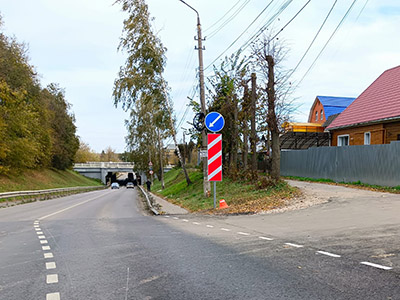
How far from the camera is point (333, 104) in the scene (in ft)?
169

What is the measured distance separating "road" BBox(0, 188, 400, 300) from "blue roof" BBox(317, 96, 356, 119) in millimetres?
43949

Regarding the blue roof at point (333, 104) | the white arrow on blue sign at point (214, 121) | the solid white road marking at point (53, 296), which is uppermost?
the blue roof at point (333, 104)

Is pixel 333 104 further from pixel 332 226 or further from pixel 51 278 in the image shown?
pixel 51 278

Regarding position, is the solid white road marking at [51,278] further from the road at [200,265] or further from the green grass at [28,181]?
the green grass at [28,181]

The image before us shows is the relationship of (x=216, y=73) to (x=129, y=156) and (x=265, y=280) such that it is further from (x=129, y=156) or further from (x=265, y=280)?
(x=129, y=156)

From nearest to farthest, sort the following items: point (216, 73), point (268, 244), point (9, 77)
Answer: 1. point (268, 244)
2. point (216, 73)
3. point (9, 77)

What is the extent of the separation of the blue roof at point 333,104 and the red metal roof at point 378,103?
75.8 ft

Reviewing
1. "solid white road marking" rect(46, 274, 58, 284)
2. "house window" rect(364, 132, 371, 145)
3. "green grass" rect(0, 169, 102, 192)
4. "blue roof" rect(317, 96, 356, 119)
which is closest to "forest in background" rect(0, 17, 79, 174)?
"green grass" rect(0, 169, 102, 192)

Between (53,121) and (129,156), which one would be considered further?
(129,156)

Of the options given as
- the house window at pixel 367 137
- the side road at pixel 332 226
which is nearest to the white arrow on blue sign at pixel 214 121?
the side road at pixel 332 226

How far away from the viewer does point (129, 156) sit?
75438mm

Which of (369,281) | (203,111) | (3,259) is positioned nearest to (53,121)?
(203,111)

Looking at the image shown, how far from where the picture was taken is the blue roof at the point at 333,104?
50244mm

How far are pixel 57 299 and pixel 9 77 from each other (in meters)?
40.1
